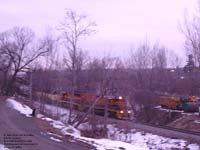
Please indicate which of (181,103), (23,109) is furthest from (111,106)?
(23,109)

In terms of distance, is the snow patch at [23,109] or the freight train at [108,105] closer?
Answer: the snow patch at [23,109]

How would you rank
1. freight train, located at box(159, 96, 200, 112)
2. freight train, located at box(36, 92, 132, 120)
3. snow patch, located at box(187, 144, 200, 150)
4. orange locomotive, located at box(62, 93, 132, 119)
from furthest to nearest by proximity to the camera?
freight train, located at box(159, 96, 200, 112)
orange locomotive, located at box(62, 93, 132, 119)
freight train, located at box(36, 92, 132, 120)
snow patch, located at box(187, 144, 200, 150)

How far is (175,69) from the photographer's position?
3917 inches

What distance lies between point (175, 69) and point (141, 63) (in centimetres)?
1996

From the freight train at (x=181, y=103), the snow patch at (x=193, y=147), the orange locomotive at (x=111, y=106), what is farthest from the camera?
the freight train at (x=181, y=103)

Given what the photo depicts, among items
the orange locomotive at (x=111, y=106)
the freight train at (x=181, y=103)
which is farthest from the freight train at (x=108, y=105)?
the freight train at (x=181, y=103)

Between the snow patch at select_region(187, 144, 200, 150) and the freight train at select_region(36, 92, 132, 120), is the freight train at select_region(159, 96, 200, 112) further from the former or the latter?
the snow patch at select_region(187, 144, 200, 150)

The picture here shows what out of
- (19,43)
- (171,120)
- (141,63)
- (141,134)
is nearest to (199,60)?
(171,120)

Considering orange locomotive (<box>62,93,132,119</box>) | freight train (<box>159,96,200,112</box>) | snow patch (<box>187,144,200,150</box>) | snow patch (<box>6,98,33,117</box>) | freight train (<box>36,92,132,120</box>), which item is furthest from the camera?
freight train (<box>159,96,200,112</box>)

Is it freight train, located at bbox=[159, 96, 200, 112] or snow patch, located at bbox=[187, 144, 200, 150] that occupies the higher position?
freight train, located at bbox=[159, 96, 200, 112]

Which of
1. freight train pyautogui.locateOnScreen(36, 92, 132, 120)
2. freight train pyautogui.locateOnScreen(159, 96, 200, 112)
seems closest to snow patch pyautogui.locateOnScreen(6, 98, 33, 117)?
freight train pyautogui.locateOnScreen(36, 92, 132, 120)

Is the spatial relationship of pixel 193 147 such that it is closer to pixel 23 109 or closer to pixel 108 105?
pixel 23 109

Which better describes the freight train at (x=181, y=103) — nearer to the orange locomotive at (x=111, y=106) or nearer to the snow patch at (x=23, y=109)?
the orange locomotive at (x=111, y=106)

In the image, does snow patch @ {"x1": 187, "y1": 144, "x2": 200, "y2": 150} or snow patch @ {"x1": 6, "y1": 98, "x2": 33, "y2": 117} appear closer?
snow patch @ {"x1": 187, "y1": 144, "x2": 200, "y2": 150}
